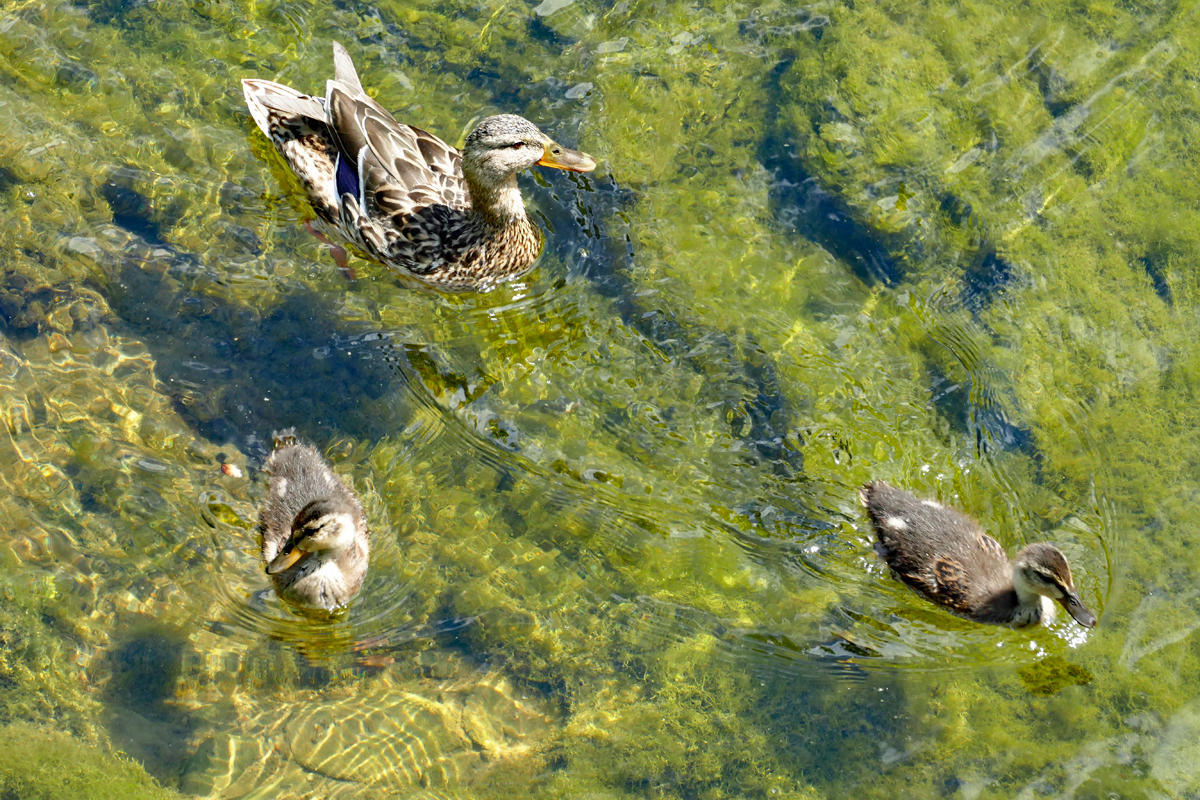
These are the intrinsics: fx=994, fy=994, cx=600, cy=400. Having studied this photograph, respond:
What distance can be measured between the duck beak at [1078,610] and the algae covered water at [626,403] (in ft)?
1.06

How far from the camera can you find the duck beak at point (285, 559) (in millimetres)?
4734

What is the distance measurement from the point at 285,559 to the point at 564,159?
2.84 m

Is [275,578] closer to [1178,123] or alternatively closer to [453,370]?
[453,370]

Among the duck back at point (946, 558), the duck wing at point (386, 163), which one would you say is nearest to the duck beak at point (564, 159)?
the duck wing at point (386, 163)

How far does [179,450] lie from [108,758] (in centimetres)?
165

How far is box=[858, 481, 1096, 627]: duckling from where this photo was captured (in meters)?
4.92

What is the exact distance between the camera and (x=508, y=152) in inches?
228

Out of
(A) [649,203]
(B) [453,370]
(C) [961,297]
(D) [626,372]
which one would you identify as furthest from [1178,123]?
(B) [453,370]

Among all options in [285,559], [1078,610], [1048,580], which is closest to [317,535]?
[285,559]

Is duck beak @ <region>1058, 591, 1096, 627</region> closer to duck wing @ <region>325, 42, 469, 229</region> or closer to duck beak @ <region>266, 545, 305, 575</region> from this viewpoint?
duck beak @ <region>266, 545, 305, 575</region>

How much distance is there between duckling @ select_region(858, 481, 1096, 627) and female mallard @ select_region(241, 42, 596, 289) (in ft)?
9.07

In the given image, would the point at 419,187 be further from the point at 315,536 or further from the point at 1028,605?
the point at 1028,605

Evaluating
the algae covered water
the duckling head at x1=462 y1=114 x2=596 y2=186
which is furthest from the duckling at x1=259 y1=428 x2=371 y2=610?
the duckling head at x1=462 y1=114 x2=596 y2=186

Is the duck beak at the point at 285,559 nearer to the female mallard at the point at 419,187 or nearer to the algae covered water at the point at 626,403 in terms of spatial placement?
the algae covered water at the point at 626,403
